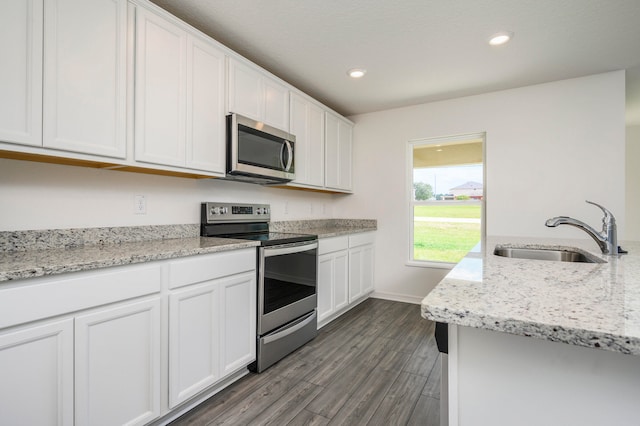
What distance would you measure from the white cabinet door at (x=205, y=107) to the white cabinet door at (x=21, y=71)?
0.74 metres

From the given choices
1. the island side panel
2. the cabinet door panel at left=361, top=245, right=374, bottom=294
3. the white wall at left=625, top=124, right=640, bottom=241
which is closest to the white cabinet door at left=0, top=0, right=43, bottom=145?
the island side panel

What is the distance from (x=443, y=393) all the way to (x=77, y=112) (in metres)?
2.02

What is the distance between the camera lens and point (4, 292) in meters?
1.03

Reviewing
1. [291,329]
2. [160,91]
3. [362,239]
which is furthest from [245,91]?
[362,239]

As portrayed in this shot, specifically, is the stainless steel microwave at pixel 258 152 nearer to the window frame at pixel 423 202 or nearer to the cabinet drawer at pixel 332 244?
the cabinet drawer at pixel 332 244

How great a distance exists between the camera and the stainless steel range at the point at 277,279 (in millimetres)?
2094

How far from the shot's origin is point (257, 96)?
2469 mm

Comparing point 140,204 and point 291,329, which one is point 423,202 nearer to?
point 291,329

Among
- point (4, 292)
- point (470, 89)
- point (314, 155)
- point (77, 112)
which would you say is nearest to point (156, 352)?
point (4, 292)

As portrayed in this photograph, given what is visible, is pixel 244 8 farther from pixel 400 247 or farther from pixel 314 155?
pixel 400 247

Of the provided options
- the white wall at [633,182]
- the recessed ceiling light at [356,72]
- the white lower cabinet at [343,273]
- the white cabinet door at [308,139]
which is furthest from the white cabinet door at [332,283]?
the white wall at [633,182]

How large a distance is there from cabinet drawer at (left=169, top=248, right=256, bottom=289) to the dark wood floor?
0.75 m

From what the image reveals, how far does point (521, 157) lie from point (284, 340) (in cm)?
297

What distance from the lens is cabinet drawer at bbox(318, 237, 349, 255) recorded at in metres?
2.84
